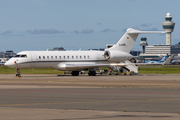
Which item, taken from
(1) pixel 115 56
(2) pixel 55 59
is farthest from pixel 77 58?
(1) pixel 115 56

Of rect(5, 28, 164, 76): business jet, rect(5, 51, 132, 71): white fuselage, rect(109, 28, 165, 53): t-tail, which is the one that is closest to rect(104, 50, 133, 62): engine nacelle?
rect(5, 28, 164, 76): business jet

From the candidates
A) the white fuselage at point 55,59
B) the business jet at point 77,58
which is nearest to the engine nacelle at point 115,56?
the business jet at point 77,58

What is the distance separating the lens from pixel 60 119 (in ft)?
41.8

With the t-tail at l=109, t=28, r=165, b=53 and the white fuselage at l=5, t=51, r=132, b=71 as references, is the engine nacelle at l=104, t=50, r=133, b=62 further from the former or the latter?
the t-tail at l=109, t=28, r=165, b=53

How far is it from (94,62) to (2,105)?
43282 mm

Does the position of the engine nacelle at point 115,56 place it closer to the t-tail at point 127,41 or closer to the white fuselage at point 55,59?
the white fuselage at point 55,59

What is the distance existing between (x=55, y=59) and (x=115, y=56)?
10767 mm

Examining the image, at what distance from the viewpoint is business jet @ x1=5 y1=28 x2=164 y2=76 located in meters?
53.5

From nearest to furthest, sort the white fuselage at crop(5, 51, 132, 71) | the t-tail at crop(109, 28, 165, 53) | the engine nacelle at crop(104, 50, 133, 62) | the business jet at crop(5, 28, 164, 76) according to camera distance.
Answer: the white fuselage at crop(5, 51, 132, 71) → the business jet at crop(5, 28, 164, 76) → the engine nacelle at crop(104, 50, 133, 62) → the t-tail at crop(109, 28, 165, 53)

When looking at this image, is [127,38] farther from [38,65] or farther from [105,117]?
[105,117]

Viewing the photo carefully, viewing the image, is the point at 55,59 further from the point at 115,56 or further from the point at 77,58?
the point at 115,56

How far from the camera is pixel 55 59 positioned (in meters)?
55.8

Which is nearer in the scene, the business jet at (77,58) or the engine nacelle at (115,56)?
the business jet at (77,58)

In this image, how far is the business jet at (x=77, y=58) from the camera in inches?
2106
